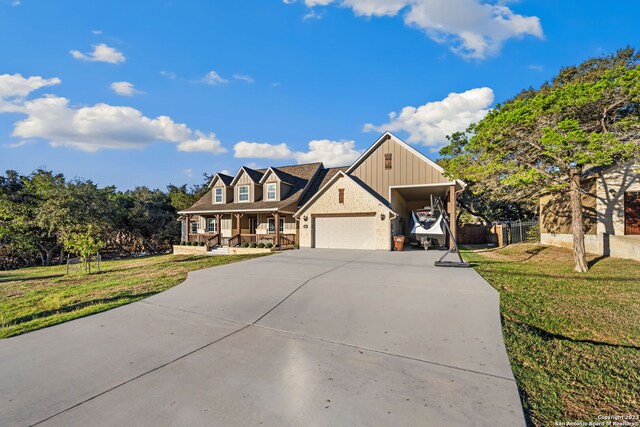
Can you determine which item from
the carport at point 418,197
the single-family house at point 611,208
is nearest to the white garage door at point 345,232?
the carport at point 418,197

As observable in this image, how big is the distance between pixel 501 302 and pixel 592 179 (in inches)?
519

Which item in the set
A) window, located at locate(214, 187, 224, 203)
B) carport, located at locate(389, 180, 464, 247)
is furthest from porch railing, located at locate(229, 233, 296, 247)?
carport, located at locate(389, 180, 464, 247)

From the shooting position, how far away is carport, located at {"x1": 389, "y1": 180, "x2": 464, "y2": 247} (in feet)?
55.5

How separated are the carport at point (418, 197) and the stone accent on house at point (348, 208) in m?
1.13

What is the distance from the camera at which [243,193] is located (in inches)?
892

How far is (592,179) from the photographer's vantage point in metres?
14.0

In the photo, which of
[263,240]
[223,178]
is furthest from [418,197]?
[223,178]

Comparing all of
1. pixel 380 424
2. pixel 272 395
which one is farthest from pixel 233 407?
pixel 380 424

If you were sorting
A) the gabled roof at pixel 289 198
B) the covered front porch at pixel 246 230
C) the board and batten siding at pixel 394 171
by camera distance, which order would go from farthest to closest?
the gabled roof at pixel 289 198 < the covered front porch at pixel 246 230 < the board and batten siding at pixel 394 171

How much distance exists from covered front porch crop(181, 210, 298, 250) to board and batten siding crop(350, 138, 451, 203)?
6265mm

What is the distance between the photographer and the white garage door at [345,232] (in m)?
16.9

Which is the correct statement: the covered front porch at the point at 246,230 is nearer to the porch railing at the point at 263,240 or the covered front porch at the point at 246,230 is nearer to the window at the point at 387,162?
the porch railing at the point at 263,240

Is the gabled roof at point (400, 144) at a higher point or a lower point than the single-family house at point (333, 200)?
higher

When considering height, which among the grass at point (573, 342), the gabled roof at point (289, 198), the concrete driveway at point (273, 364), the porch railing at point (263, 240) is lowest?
the grass at point (573, 342)
